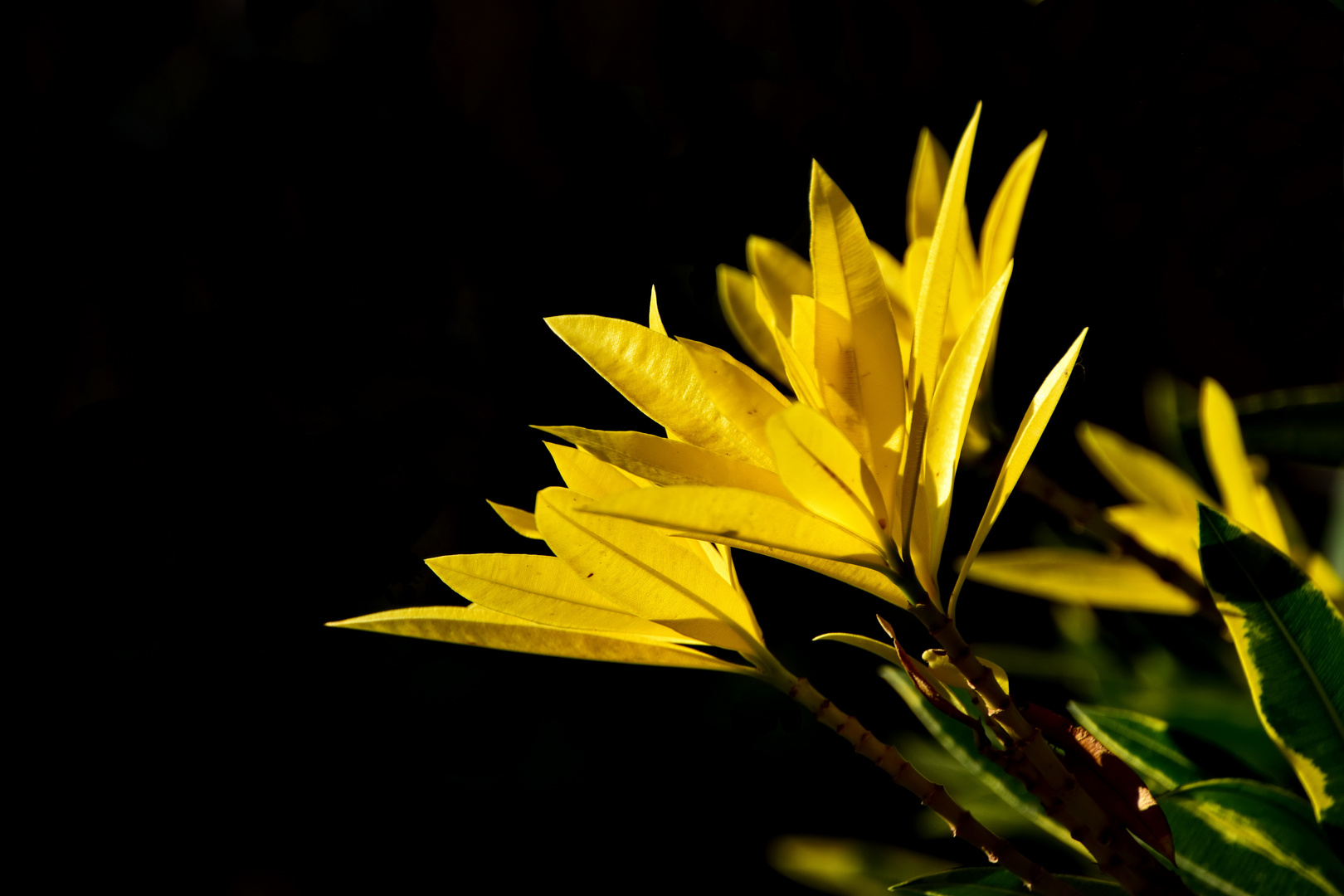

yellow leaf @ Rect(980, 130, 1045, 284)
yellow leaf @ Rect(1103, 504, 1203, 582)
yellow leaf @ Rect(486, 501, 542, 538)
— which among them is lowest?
yellow leaf @ Rect(1103, 504, 1203, 582)

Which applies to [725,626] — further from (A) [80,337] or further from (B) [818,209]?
(A) [80,337]

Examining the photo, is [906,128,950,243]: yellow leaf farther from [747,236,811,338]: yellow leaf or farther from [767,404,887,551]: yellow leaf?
[767,404,887,551]: yellow leaf

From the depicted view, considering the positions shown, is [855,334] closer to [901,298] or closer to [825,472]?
[825,472]

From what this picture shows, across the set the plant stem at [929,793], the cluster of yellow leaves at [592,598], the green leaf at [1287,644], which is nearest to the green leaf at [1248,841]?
the green leaf at [1287,644]

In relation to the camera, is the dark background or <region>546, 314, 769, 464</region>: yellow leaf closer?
<region>546, 314, 769, 464</region>: yellow leaf

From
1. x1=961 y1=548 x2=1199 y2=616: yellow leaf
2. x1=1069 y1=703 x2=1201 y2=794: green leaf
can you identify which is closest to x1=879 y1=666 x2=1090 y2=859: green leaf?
x1=1069 y1=703 x2=1201 y2=794: green leaf

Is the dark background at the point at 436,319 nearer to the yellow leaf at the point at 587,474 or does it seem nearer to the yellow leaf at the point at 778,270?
the yellow leaf at the point at 778,270
